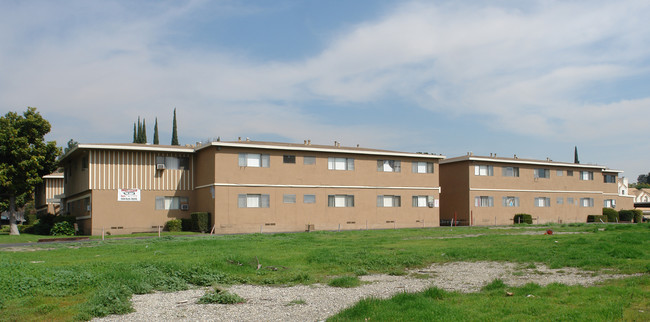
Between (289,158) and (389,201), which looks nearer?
(289,158)

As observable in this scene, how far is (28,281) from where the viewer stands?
1238 centimetres

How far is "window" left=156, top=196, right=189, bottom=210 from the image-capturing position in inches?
1592

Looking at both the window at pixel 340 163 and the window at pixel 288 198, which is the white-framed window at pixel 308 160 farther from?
the window at pixel 288 198

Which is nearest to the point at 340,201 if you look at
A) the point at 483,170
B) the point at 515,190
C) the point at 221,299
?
the point at 483,170

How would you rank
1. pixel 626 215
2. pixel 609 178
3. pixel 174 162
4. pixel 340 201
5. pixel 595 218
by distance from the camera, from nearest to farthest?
pixel 174 162, pixel 340 201, pixel 595 218, pixel 626 215, pixel 609 178

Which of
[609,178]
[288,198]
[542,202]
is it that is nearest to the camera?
[288,198]

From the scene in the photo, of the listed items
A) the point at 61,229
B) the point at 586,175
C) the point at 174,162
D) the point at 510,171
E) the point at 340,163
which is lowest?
the point at 61,229

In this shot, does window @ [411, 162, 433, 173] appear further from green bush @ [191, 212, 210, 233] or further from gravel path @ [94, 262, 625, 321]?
gravel path @ [94, 262, 625, 321]

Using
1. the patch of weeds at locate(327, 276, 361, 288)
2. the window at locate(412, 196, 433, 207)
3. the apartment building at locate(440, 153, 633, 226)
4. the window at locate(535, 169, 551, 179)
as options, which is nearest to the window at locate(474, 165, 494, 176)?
the apartment building at locate(440, 153, 633, 226)

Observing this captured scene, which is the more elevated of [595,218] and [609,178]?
[609,178]

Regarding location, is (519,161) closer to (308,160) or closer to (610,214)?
(610,214)

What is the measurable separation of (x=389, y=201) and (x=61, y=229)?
24.8 metres

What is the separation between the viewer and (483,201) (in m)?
50.6

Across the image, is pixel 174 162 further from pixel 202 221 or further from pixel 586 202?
pixel 586 202
